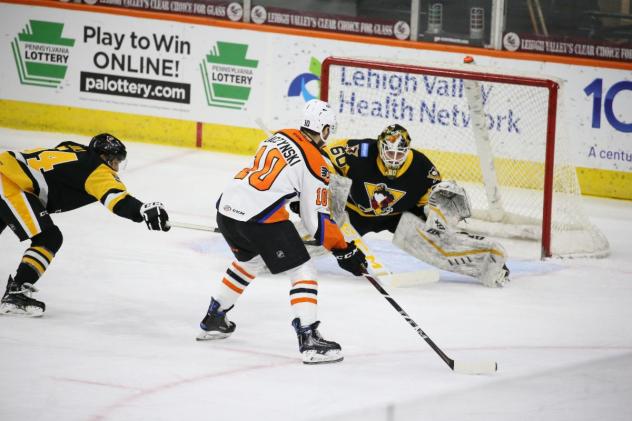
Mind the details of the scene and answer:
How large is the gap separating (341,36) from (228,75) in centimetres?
91

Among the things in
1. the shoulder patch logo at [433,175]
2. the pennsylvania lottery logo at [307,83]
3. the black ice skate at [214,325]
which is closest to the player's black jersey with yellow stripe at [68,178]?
the black ice skate at [214,325]

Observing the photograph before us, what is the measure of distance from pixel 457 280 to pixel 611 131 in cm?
224

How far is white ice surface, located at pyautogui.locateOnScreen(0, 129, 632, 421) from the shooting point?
4.15m

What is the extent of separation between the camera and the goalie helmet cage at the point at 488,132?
6707 millimetres

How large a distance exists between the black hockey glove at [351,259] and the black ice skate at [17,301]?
1365 millimetres

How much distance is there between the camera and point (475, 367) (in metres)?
4.57

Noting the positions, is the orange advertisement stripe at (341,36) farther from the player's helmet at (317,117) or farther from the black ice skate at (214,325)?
the black ice skate at (214,325)

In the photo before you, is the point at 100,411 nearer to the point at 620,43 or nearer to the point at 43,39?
the point at 620,43

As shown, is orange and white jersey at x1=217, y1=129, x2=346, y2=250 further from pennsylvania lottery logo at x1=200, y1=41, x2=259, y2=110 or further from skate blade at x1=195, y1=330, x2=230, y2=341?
pennsylvania lottery logo at x1=200, y1=41, x2=259, y2=110

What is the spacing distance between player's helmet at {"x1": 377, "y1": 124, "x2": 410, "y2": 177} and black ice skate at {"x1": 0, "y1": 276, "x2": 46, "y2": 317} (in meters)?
1.77

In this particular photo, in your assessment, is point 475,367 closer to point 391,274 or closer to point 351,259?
point 351,259

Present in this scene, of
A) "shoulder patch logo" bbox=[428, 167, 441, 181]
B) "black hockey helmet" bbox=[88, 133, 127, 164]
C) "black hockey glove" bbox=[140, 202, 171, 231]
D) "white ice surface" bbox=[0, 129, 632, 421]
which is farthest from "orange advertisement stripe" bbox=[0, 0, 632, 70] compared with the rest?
"black hockey glove" bbox=[140, 202, 171, 231]

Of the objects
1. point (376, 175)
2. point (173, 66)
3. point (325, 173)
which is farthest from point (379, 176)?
point (173, 66)

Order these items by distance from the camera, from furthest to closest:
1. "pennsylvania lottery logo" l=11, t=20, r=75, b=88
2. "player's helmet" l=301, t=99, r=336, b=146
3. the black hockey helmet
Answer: "pennsylvania lottery logo" l=11, t=20, r=75, b=88 < the black hockey helmet < "player's helmet" l=301, t=99, r=336, b=146
